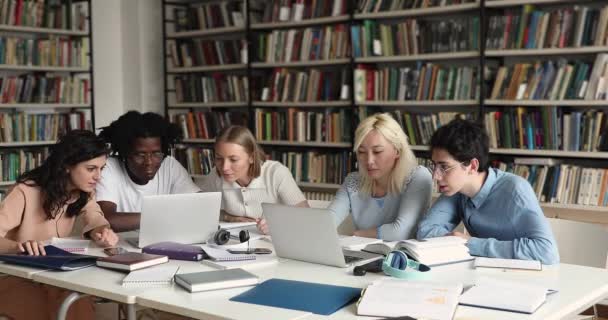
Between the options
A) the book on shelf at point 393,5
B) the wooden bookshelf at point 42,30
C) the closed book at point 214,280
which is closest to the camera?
the closed book at point 214,280

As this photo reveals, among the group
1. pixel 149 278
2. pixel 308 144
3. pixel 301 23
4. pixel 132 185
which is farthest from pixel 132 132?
pixel 301 23

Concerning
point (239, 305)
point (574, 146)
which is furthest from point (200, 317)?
point (574, 146)

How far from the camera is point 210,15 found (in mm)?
6004

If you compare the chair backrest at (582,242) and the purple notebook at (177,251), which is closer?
the purple notebook at (177,251)

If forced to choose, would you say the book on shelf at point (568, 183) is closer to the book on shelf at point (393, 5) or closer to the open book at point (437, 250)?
the book on shelf at point (393, 5)

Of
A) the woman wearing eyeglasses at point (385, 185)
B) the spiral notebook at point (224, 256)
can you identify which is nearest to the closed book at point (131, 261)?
the spiral notebook at point (224, 256)

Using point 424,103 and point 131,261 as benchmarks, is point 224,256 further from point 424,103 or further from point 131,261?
point 424,103

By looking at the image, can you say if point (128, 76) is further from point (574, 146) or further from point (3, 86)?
point (574, 146)

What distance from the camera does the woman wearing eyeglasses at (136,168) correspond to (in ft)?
11.1

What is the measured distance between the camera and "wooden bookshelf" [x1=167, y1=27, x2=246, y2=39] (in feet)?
19.1

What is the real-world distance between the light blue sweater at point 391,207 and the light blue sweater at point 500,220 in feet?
0.41

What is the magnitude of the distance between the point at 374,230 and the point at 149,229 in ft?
2.95

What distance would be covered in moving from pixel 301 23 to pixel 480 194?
306cm

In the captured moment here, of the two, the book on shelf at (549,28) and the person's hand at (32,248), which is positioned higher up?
the book on shelf at (549,28)
